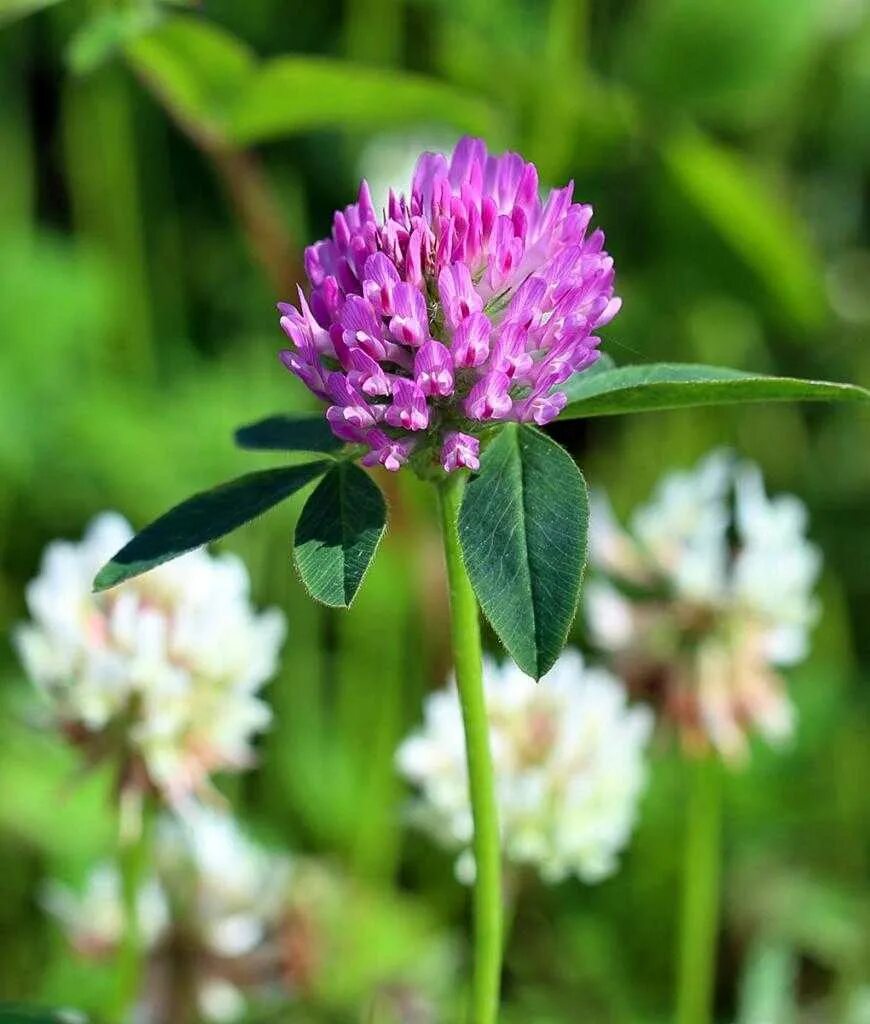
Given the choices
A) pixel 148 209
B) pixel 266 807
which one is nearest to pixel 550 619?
pixel 266 807

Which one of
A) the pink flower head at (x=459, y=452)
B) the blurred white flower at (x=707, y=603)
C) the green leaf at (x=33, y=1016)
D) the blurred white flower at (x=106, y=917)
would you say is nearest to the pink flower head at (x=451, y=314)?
the pink flower head at (x=459, y=452)

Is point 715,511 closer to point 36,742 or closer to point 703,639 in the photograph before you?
point 703,639

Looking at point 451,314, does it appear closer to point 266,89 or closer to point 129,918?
point 129,918

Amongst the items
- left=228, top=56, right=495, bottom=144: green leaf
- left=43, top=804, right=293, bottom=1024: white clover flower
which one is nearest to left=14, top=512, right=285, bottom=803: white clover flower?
left=43, top=804, right=293, bottom=1024: white clover flower

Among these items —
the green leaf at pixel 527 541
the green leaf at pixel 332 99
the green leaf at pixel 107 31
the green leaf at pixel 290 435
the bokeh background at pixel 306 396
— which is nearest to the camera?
the green leaf at pixel 527 541

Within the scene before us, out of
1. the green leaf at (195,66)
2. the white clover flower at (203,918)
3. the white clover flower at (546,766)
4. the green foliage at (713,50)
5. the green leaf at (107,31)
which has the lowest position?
the white clover flower at (203,918)

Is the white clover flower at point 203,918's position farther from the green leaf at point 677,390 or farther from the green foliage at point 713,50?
the green foliage at point 713,50

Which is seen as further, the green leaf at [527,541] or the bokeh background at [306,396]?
the bokeh background at [306,396]
